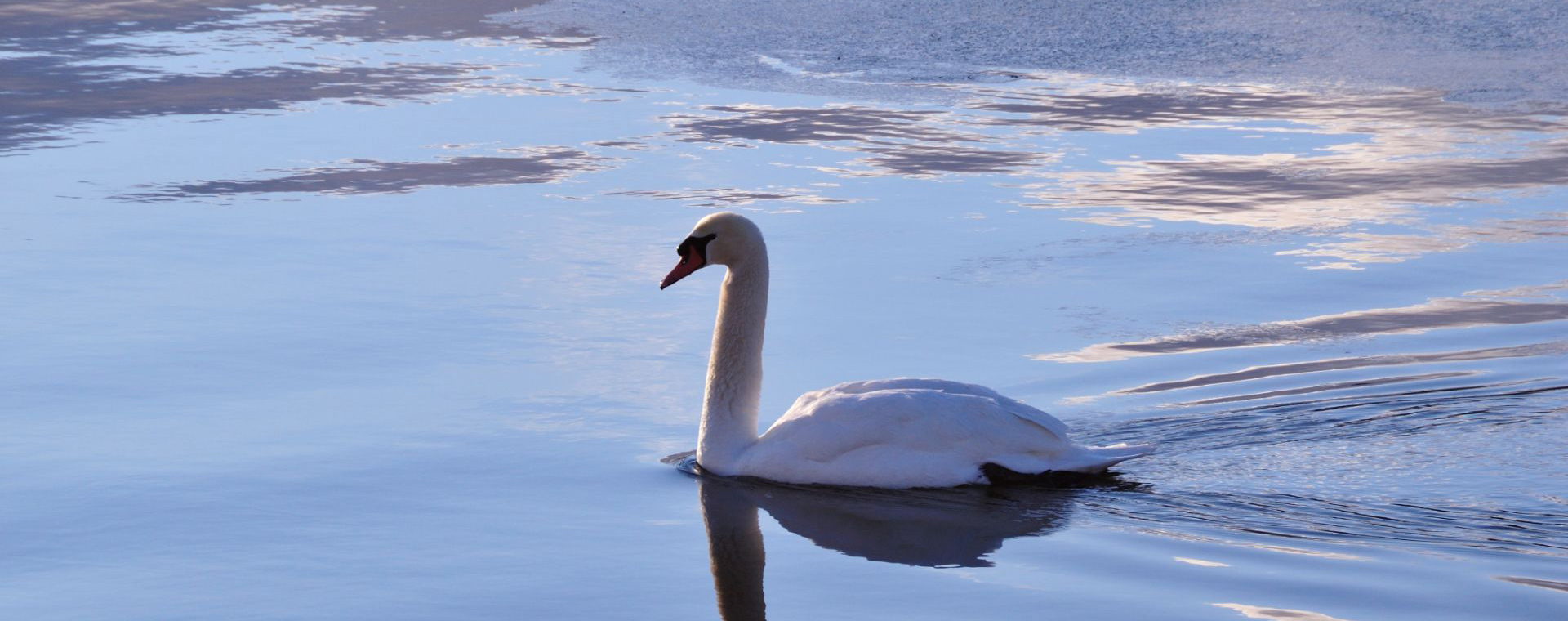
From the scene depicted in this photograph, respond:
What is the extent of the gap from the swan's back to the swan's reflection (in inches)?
2.3

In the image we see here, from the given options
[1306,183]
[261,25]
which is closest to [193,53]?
[261,25]

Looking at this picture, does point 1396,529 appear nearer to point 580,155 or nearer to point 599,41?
point 580,155

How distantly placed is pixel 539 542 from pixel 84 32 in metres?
13.1

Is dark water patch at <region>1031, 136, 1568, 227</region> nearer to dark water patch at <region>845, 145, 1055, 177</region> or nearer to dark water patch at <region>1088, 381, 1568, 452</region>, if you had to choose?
dark water patch at <region>845, 145, 1055, 177</region>

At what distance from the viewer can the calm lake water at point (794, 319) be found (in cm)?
502

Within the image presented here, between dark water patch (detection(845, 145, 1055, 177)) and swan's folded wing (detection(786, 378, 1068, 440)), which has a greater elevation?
dark water patch (detection(845, 145, 1055, 177))

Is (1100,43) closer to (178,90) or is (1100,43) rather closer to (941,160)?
(941,160)

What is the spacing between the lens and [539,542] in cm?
520

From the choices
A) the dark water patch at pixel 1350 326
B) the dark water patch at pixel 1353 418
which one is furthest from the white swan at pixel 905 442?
the dark water patch at pixel 1350 326

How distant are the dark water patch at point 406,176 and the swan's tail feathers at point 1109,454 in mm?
5186

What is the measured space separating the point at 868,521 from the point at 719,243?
48.8 inches

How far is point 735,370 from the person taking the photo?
20.5 ft

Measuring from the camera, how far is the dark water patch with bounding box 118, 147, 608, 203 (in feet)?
33.3

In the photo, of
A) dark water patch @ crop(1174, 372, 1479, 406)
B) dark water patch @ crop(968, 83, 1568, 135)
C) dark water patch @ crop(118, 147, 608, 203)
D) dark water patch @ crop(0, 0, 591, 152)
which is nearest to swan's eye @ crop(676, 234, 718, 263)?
dark water patch @ crop(1174, 372, 1479, 406)
